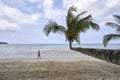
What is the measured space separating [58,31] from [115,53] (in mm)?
10608

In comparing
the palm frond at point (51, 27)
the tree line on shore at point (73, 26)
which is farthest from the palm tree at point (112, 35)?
the palm frond at point (51, 27)

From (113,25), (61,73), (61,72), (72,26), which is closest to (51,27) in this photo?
(72,26)

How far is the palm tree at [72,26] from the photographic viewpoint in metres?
16.9

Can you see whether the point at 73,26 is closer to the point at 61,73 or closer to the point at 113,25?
the point at 113,25

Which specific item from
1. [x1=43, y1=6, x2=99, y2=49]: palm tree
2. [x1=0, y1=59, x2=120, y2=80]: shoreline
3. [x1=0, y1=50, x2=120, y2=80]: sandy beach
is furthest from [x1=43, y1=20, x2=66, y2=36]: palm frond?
[x1=0, y1=59, x2=120, y2=80]: shoreline

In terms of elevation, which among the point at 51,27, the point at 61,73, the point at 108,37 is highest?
the point at 51,27

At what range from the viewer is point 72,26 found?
59.4ft

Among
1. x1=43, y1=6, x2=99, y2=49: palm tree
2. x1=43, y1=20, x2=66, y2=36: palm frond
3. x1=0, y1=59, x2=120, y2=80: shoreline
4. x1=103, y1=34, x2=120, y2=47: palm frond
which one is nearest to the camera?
x1=0, y1=59, x2=120, y2=80: shoreline

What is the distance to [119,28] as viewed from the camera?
13102mm

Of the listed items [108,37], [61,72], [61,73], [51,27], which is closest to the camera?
[61,73]

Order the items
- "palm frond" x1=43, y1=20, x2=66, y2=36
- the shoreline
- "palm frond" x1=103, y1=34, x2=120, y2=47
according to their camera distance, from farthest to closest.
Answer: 1. "palm frond" x1=43, y1=20, x2=66, y2=36
2. "palm frond" x1=103, y1=34, x2=120, y2=47
3. the shoreline

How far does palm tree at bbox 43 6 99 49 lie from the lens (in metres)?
16.9

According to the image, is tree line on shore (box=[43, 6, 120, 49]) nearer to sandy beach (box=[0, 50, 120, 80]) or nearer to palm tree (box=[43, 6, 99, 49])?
palm tree (box=[43, 6, 99, 49])

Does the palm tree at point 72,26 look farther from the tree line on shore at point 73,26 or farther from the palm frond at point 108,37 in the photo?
the palm frond at point 108,37
